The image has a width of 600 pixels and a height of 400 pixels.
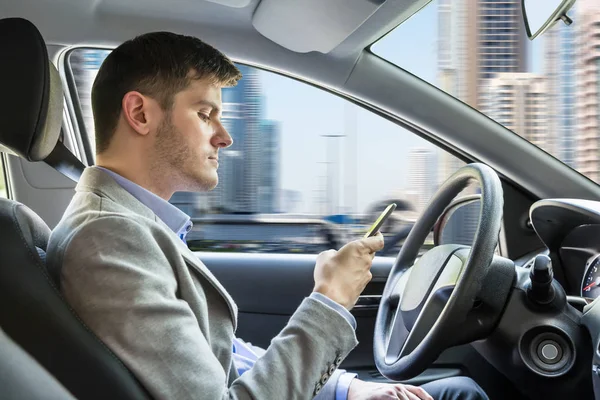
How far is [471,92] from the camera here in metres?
1.96

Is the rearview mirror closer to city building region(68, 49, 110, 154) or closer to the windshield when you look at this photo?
the windshield

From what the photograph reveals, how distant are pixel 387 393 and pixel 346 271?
296 millimetres

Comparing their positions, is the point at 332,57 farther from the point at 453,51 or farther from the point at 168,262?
the point at 168,262

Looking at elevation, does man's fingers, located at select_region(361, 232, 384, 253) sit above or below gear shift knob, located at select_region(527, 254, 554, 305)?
above

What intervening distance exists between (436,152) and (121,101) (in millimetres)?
1076

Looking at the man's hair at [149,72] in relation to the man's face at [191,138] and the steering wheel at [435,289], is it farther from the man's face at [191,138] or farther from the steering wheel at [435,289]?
the steering wheel at [435,289]

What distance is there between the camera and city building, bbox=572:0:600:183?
6.13 ft

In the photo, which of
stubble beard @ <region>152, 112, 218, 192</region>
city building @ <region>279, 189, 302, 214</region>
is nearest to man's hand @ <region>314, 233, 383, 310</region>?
stubble beard @ <region>152, 112, 218, 192</region>

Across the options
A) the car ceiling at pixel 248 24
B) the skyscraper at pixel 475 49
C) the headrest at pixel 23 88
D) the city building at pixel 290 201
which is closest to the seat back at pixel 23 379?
the headrest at pixel 23 88

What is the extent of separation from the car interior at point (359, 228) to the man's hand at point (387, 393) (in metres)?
0.04

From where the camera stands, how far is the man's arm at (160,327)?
0.92 meters

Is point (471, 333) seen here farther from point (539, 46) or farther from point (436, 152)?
point (539, 46)

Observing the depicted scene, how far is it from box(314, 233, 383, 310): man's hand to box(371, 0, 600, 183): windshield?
893 millimetres

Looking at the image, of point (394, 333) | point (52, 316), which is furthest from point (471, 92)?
point (52, 316)
